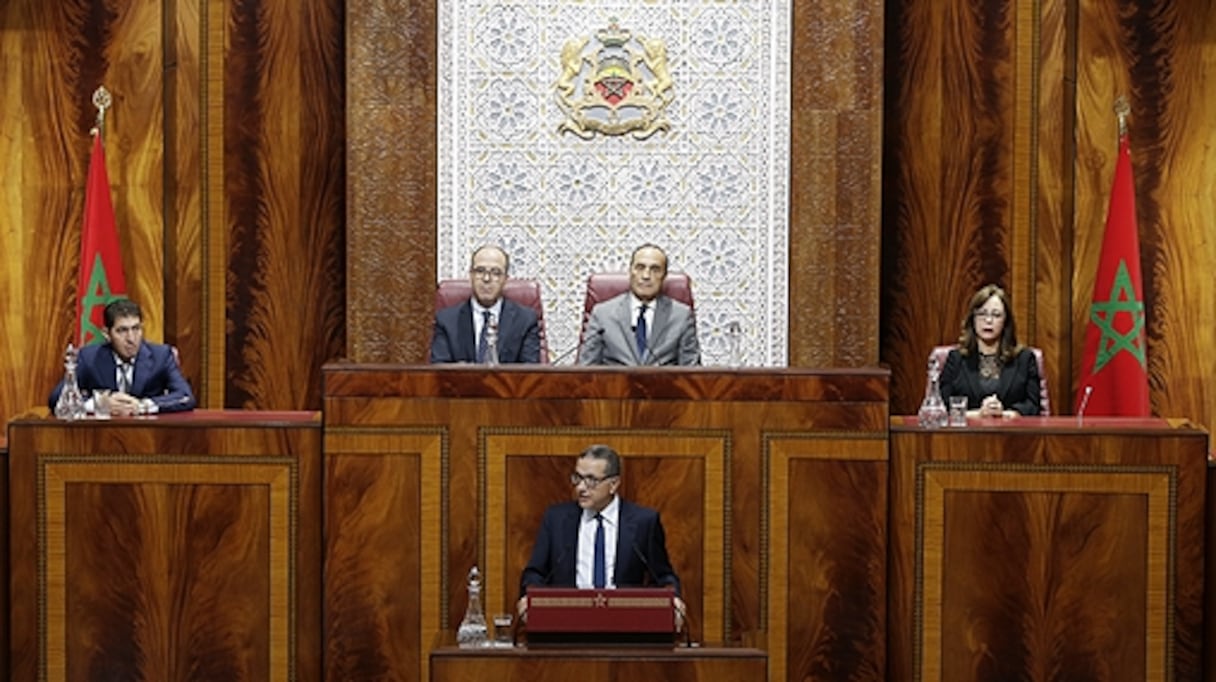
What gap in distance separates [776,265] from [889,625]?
2.49 m

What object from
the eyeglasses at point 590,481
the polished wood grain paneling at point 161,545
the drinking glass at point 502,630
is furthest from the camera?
the polished wood grain paneling at point 161,545

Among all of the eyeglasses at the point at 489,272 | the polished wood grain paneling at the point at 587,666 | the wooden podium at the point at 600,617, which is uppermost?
the eyeglasses at the point at 489,272

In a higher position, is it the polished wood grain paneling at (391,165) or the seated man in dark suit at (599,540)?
the polished wood grain paneling at (391,165)

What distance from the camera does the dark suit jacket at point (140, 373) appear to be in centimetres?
809

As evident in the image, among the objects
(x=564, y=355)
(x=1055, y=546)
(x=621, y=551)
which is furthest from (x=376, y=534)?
(x=564, y=355)

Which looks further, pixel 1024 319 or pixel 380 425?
pixel 1024 319

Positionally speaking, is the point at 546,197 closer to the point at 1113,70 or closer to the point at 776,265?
Answer: the point at 776,265

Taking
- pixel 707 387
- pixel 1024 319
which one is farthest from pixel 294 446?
pixel 1024 319

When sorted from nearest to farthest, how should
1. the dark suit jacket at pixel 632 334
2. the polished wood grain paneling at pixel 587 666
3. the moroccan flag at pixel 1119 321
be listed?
1. the polished wood grain paneling at pixel 587 666
2. the dark suit jacket at pixel 632 334
3. the moroccan flag at pixel 1119 321

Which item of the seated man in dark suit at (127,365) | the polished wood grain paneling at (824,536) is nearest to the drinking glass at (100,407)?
the seated man in dark suit at (127,365)

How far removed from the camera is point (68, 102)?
10.0m

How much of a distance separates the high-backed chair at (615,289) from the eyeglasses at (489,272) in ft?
1.36

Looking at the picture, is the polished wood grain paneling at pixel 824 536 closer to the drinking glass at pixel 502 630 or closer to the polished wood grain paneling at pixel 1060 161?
the drinking glass at pixel 502 630

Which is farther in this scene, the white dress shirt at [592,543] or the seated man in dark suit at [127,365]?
the seated man in dark suit at [127,365]
